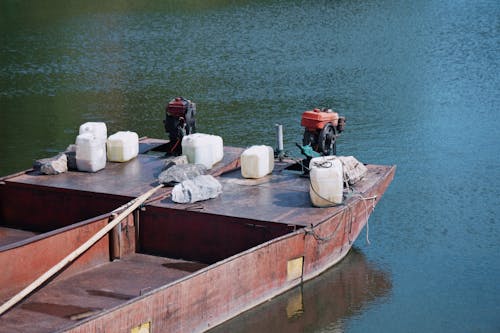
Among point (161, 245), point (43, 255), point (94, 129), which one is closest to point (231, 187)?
point (161, 245)

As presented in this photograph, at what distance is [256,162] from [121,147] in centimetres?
231

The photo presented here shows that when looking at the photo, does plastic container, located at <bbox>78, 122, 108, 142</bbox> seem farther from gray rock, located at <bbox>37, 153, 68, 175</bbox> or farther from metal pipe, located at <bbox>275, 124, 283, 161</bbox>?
metal pipe, located at <bbox>275, 124, 283, 161</bbox>

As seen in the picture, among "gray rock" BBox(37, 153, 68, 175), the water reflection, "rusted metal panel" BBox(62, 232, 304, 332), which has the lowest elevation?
the water reflection

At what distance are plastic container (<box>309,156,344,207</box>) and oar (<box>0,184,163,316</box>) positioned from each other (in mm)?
2197

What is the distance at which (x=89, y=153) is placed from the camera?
→ 13.1 m

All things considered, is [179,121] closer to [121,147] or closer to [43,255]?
[121,147]

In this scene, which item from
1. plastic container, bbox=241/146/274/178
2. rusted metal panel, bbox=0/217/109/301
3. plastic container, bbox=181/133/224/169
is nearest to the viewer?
rusted metal panel, bbox=0/217/109/301

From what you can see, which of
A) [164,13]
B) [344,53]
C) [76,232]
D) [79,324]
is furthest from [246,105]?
[164,13]

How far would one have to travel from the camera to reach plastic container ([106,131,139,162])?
45.2 feet

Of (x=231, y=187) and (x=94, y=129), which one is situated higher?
(x=94, y=129)

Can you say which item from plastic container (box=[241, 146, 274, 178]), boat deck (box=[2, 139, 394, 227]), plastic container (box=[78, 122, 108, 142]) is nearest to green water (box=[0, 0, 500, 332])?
boat deck (box=[2, 139, 394, 227])

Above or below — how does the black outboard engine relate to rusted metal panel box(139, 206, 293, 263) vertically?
above

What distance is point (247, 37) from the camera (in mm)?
32531

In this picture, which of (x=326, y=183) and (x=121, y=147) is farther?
(x=121, y=147)
